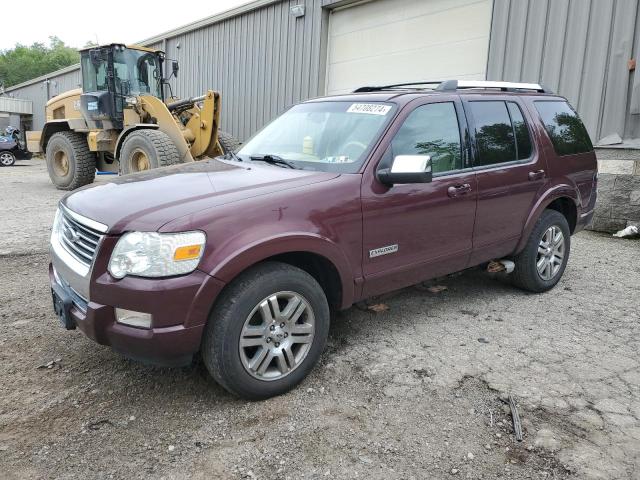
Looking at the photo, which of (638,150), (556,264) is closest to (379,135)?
(556,264)

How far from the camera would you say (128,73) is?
37.5ft

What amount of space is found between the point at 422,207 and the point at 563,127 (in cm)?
218

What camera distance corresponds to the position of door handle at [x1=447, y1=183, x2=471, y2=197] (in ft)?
12.5

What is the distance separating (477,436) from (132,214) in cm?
213

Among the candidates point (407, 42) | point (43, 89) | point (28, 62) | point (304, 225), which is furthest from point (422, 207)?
point (28, 62)

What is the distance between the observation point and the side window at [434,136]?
3.65m

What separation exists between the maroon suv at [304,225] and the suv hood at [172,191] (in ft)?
0.04

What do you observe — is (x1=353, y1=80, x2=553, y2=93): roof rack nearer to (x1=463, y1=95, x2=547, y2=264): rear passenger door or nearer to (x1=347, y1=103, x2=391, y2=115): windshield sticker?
(x1=463, y1=95, x2=547, y2=264): rear passenger door

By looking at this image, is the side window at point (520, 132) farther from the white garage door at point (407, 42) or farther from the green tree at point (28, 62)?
the green tree at point (28, 62)

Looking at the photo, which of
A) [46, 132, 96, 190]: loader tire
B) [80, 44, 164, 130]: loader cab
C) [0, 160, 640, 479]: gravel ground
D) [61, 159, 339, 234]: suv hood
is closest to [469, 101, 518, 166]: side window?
[0, 160, 640, 479]: gravel ground

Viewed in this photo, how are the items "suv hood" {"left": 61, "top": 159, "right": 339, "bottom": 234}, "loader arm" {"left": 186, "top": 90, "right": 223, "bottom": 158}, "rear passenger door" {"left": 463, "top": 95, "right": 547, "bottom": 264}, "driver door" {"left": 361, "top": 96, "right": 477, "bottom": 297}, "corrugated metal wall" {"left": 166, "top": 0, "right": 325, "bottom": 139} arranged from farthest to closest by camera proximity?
"corrugated metal wall" {"left": 166, "top": 0, "right": 325, "bottom": 139} < "loader arm" {"left": 186, "top": 90, "right": 223, "bottom": 158} < "rear passenger door" {"left": 463, "top": 95, "right": 547, "bottom": 264} < "driver door" {"left": 361, "top": 96, "right": 477, "bottom": 297} < "suv hood" {"left": 61, "top": 159, "right": 339, "bottom": 234}

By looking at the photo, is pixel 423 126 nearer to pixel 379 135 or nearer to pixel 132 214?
pixel 379 135

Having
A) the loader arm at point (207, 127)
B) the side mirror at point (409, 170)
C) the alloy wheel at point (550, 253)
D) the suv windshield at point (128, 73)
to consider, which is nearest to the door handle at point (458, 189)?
the side mirror at point (409, 170)

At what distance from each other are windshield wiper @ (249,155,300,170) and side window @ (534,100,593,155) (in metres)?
2.51
